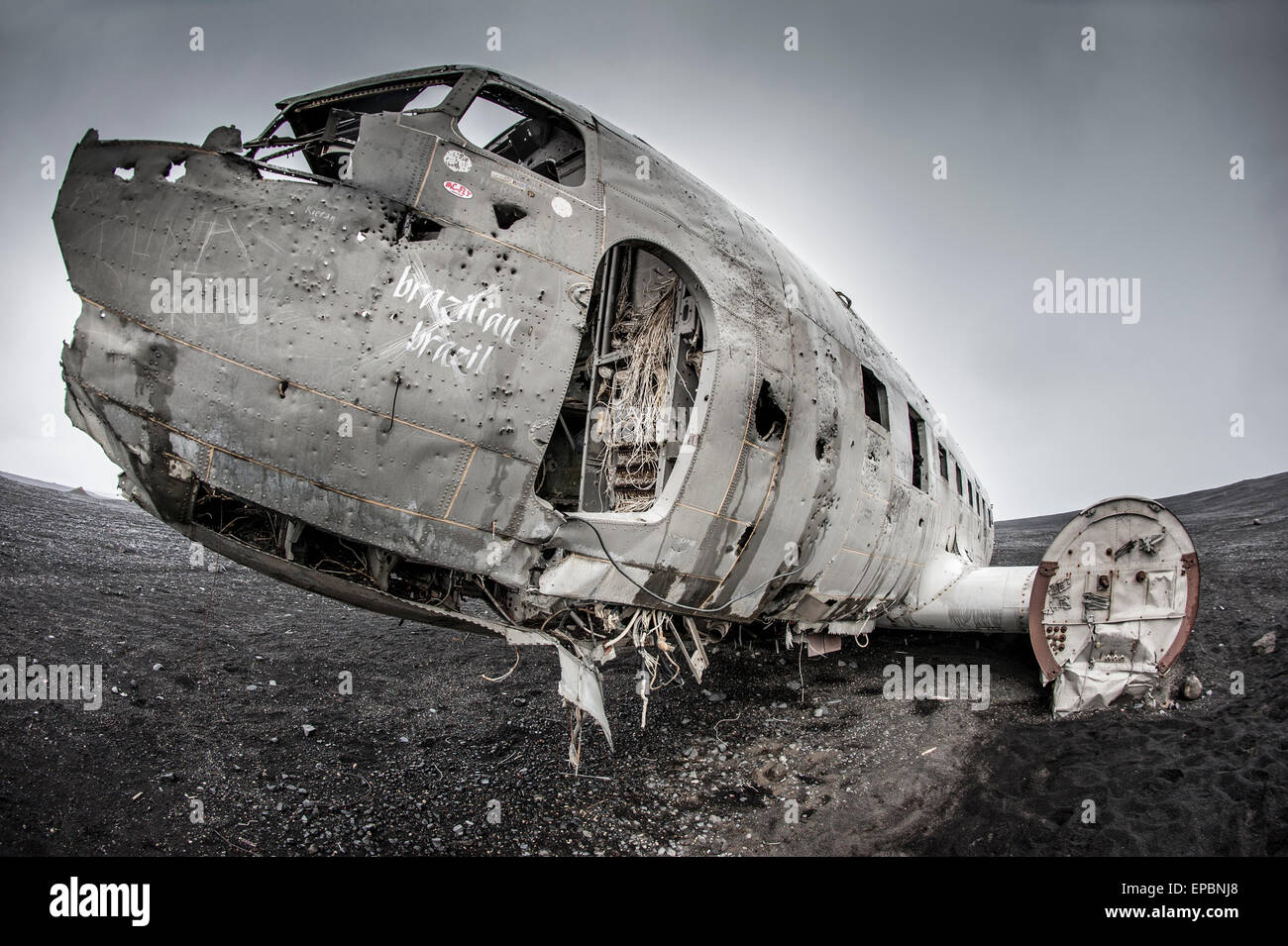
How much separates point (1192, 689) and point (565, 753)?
670 cm

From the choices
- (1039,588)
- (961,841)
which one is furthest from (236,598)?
(1039,588)

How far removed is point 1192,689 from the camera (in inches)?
263

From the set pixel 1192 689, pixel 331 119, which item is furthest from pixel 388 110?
pixel 1192 689

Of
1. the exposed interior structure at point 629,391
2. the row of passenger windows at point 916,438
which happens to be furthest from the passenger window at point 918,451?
the exposed interior structure at point 629,391

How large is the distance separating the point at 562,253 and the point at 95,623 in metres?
8.45

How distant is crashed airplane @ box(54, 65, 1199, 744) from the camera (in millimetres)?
3404

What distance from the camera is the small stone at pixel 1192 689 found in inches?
262

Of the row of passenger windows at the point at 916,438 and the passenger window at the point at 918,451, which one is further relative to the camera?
the passenger window at the point at 918,451

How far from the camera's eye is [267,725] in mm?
6199

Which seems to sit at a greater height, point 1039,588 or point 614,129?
point 614,129

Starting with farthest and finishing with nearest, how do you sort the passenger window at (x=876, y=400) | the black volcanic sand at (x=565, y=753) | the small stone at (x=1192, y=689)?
the passenger window at (x=876, y=400), the small stone at (x=1192, y=689), the black volcanic sand at (x=565, y=753)

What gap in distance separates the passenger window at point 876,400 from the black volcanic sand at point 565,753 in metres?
3.45

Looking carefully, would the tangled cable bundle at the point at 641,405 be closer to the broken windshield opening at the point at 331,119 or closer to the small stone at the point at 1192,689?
the broken windshield opening at the point at 331,119
